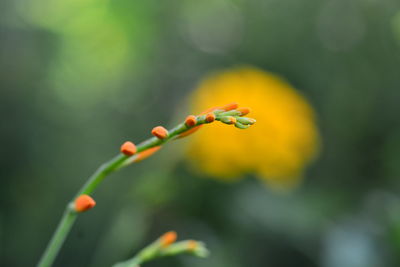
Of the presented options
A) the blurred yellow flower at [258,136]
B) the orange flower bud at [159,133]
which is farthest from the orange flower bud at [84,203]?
the blurred yellow flower at [258,136]

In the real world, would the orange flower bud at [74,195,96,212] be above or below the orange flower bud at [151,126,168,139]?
below

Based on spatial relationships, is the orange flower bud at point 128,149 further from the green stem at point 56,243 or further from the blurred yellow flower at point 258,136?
the blurred yellow flower at point 258,136

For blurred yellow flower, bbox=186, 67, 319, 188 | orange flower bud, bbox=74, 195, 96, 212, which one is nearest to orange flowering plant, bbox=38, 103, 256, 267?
orange flower bud, bbox=74, 195, 96, 212

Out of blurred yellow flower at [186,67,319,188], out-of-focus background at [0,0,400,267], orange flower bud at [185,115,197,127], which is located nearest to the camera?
orange flower bud at [185,115,197,127]

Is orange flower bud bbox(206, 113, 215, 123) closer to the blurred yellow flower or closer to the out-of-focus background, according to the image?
the out-of-focus background

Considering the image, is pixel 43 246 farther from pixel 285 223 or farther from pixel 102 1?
pixel 102 1

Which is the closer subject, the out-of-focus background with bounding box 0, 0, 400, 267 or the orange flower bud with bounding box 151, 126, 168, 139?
the orange flower bud with bounding box 151, 126, 168, 139

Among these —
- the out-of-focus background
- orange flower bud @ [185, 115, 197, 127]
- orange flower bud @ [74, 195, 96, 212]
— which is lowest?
orange flower bud @ [74, 195, 96, 212]

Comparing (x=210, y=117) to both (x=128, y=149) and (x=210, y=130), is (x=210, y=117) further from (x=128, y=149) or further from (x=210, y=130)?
(x=210, y=130)

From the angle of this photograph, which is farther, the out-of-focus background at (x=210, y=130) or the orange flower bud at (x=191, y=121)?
the out-of-focus background at (x=210, y=130)
